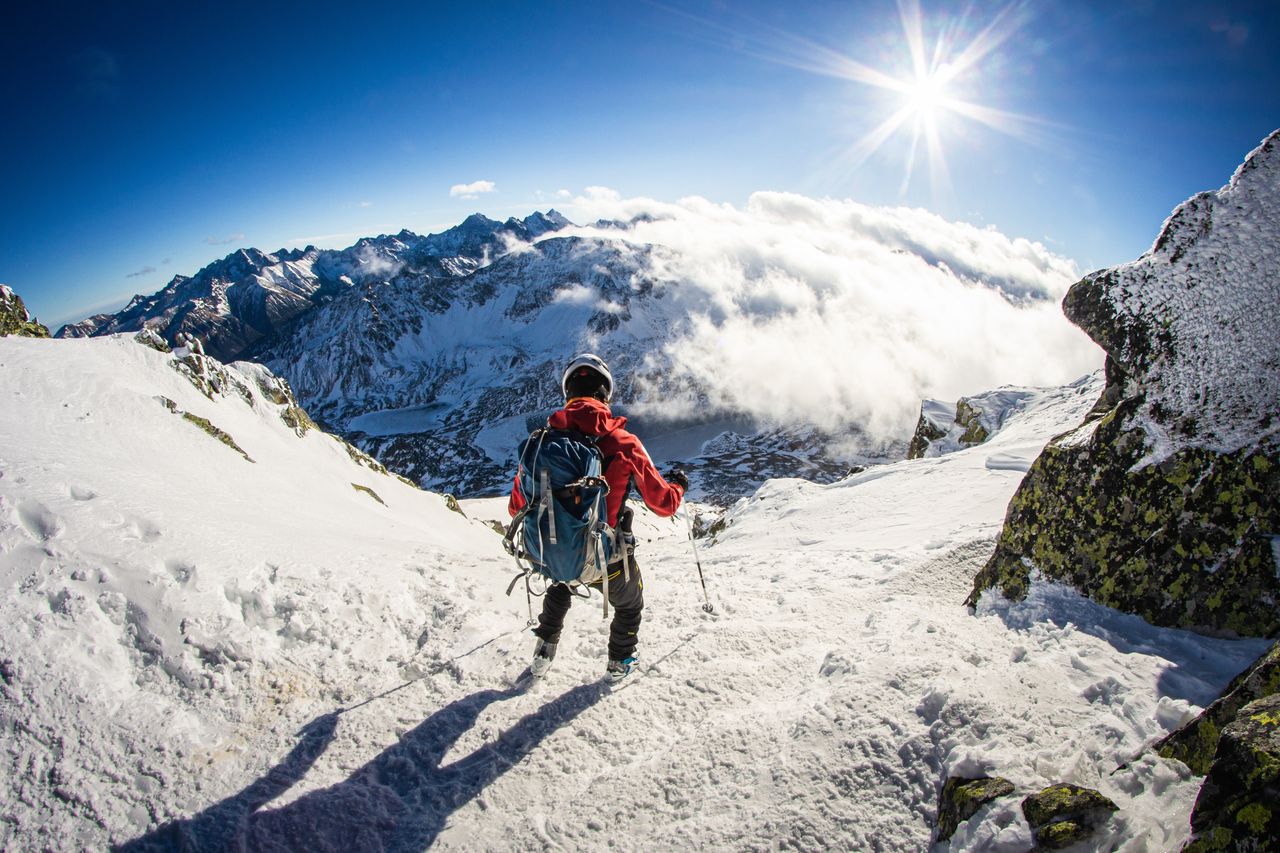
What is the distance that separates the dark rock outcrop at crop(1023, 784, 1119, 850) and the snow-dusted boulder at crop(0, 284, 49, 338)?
2171 cm

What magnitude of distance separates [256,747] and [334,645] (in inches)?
53.8

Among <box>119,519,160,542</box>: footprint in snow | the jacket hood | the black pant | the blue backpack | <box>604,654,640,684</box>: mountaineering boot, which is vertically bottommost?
<box>604,654,640,684</box>: mountaineering boot

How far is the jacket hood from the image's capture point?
5.28 meters

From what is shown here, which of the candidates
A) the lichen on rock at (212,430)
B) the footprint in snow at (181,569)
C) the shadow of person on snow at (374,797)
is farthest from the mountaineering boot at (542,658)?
the lichen on rock at (212,430)

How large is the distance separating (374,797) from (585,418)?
363 cm

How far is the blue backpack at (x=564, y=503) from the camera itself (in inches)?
197

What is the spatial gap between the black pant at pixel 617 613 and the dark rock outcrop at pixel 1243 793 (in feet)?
13.7

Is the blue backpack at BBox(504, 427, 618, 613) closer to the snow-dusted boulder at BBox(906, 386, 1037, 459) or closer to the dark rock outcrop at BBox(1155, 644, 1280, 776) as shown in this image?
the dark rock outcrop at BBox(1155, 644, 1280, 776)

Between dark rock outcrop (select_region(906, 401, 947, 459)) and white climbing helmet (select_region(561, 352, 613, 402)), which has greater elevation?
dark rock outcrop (select_region(906, 401, 947, 459))

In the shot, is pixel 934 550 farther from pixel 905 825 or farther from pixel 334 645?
pixel 334 645

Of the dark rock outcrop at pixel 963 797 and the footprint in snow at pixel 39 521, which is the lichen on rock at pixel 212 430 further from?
the dark rock outcrop at pixel 963 797

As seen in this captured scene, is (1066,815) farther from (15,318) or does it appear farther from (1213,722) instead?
(15,318)

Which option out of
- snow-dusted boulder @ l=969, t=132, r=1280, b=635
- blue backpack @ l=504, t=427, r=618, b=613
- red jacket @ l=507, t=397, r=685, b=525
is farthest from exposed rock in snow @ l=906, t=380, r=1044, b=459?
blue backpack @ l=504, t=427, r=618, b=613

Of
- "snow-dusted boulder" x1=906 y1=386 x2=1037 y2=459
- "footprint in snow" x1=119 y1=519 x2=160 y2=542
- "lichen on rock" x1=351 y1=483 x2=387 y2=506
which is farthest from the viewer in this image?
"snow-dusted boulder" x1=906 y1=386 x2=1037 y2=459
